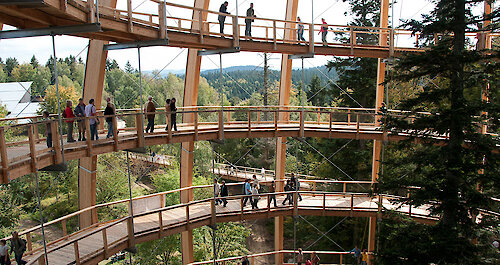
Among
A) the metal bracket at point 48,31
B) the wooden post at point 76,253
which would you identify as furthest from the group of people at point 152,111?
the wooden post at point 76,253

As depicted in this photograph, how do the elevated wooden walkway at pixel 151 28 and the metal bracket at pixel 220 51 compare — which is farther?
the metal bracket at pixel 220 51

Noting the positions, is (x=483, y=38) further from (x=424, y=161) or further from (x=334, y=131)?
(x=424, y=161)

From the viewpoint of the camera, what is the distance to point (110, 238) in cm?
1147

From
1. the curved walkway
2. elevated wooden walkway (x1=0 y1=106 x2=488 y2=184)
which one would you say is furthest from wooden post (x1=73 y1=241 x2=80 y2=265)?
elevated wooden walkway (x1=0 y1=106 x2=488 y2=184)

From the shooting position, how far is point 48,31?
8094 millimetres

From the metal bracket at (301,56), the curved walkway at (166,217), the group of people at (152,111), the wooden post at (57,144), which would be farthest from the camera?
the metal bracket at (301,56)

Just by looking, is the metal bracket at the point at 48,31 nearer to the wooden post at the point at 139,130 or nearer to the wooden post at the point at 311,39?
the wooden post at the point at 139,130

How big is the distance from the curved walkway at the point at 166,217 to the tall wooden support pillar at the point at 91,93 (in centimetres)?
50

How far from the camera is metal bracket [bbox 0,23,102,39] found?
802 cm

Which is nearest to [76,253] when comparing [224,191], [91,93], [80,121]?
[80,121]

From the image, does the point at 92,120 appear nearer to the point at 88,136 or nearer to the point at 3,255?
the point at 88,136

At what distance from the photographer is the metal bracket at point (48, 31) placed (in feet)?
26.3

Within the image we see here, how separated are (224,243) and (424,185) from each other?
14.5 m

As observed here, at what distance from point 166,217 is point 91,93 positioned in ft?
15.8
